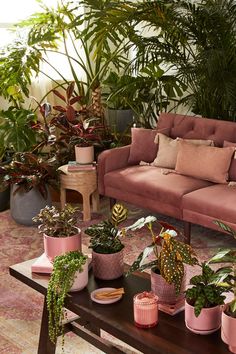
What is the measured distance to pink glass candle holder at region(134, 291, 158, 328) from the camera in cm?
220

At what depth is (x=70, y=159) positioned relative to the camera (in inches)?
200

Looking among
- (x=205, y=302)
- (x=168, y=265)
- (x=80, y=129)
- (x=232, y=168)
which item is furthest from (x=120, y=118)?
(x=205, y=302)

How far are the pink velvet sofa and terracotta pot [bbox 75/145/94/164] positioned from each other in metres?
0.18

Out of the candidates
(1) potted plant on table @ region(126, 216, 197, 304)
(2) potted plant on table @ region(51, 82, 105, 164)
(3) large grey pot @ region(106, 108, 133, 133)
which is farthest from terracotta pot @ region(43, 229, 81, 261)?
(3) large grey pot @ region(106, 108, 133, 133)

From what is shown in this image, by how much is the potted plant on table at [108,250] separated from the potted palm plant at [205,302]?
52 centimetres

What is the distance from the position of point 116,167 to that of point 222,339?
9.01 feet

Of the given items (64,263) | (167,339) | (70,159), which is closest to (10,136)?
(70,159)

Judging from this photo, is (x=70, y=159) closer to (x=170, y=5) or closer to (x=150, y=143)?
(x=150, y=143)

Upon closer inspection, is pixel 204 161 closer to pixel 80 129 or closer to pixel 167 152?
pixel 167 152

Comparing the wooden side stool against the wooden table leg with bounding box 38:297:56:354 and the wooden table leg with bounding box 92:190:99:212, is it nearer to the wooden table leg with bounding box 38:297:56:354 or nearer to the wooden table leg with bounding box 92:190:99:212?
the wooden table leg with bounding box 92:190:99:212

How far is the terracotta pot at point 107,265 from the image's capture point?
8.41 ft

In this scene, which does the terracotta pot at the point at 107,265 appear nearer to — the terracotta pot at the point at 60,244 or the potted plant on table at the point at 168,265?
the terracotta pot at the point at 60,244

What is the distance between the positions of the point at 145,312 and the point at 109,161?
254 centimetres

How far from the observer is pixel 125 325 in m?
2.23
